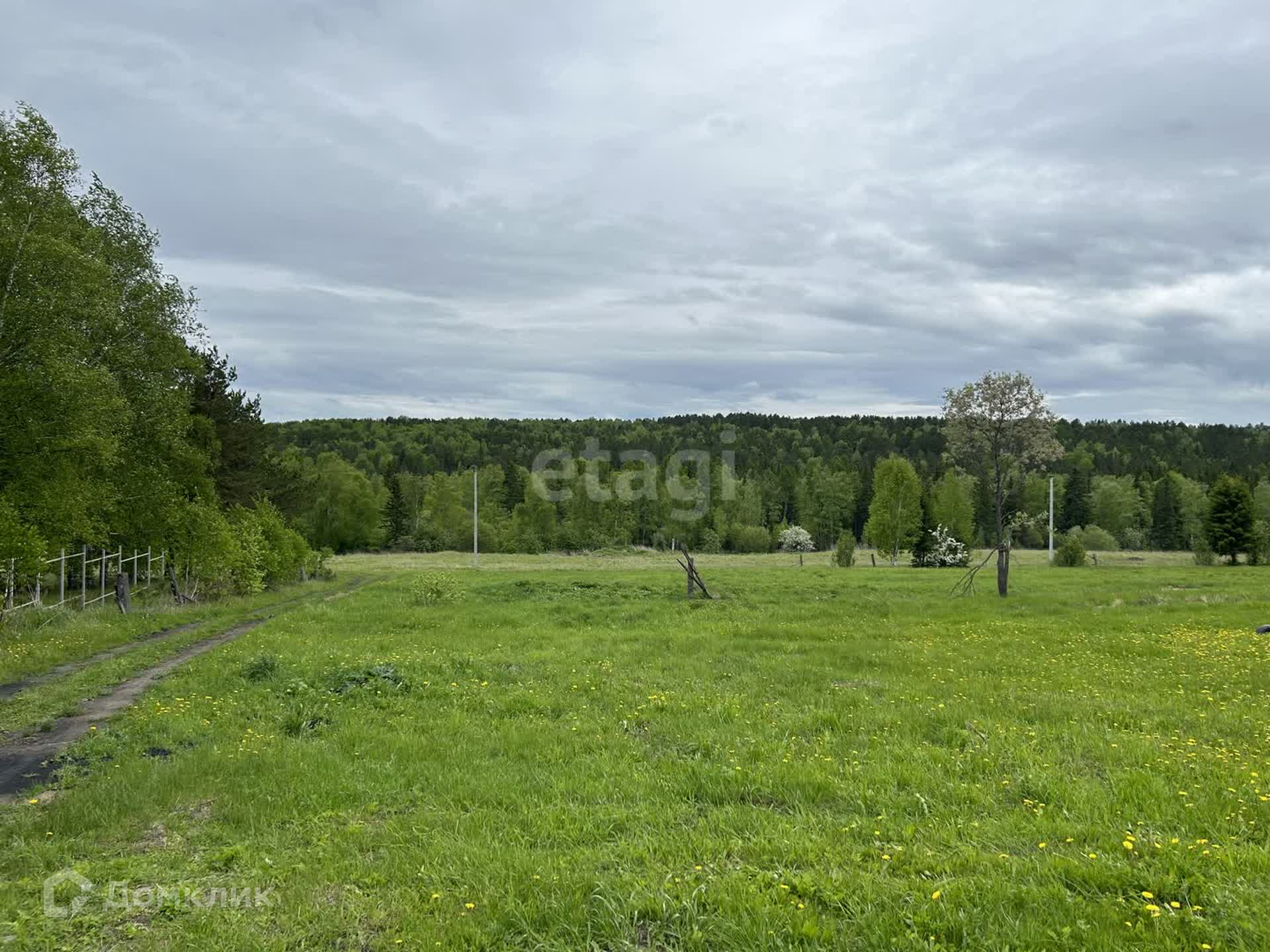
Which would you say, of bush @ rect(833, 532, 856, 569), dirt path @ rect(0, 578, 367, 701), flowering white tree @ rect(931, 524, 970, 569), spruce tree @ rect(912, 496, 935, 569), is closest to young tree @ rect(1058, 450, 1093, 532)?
spruce tree @ rect(912, 496, 935, 569)

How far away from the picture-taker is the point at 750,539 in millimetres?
99375

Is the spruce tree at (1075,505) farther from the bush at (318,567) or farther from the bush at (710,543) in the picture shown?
the bush at (318,567)

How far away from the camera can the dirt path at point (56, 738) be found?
8047 millimetres

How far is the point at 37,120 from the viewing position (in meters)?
19.9

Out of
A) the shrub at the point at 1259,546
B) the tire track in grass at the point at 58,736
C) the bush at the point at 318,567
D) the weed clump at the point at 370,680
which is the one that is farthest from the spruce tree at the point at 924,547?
the tire track in grass at the point at 58,736

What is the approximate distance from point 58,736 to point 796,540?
3470 inches

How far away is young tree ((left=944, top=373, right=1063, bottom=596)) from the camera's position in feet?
104

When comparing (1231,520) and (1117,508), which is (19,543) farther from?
(1117,508)

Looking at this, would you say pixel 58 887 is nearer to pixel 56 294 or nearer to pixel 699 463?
pixel 56 294

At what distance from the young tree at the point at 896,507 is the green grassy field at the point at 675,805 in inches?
2351

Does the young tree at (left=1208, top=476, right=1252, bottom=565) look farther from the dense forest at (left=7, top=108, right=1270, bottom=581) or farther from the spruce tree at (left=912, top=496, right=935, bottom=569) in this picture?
the spruce tree at (left=912, top=496, right=935, bottom=569)

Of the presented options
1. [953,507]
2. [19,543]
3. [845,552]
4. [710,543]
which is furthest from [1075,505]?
[19,543]

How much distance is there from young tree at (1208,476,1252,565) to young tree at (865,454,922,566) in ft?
79.5

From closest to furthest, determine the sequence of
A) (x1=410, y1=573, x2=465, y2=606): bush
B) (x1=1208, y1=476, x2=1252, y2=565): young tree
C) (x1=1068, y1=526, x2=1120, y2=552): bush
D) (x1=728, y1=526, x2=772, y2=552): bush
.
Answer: (x1=410, y1=573, x2=465, y2=606): bush, (x1=1208, y1=476, x2=1252, y2=565): young tree, (x1=1068, y1=526, x2=1120, y2=552): bush, (x1=728, y1=526, x2=772, y2=552): bush
